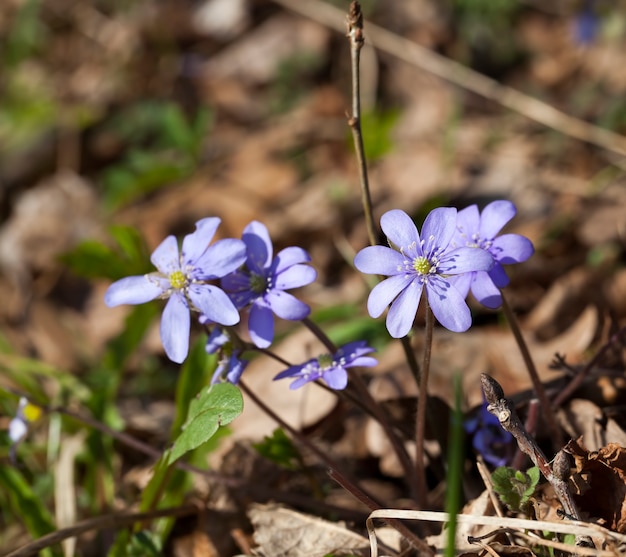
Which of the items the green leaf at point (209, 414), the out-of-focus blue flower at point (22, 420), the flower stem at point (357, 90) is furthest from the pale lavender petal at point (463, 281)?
the out-of-focus blue flower at point (22, 420)

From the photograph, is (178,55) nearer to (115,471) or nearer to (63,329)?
(63,329)

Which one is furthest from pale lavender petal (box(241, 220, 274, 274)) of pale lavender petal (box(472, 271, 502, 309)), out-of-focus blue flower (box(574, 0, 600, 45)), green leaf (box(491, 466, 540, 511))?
out-of-focus blue flower (box(574, 0, 600, 45))

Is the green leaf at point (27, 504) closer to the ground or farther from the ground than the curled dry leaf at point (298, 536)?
farther from the ground

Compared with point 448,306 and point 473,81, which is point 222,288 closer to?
point 448,306

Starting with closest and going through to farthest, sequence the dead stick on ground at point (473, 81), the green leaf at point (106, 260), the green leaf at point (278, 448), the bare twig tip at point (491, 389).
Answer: the bare twig tip at point (491, 389) < the green leaf at point (278, 448) < the green leaf at point (106, 260) < the dead stick on ground at point (473, 81)

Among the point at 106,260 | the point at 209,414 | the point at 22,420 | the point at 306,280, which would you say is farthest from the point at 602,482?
the point at 106,260

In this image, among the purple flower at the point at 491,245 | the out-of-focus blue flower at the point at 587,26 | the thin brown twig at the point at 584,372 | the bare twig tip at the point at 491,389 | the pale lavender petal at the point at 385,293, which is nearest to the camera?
the bare twig tip at the point at 491,389

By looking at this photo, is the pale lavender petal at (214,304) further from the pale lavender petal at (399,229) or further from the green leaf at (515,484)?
the green leaf at (515,484)
